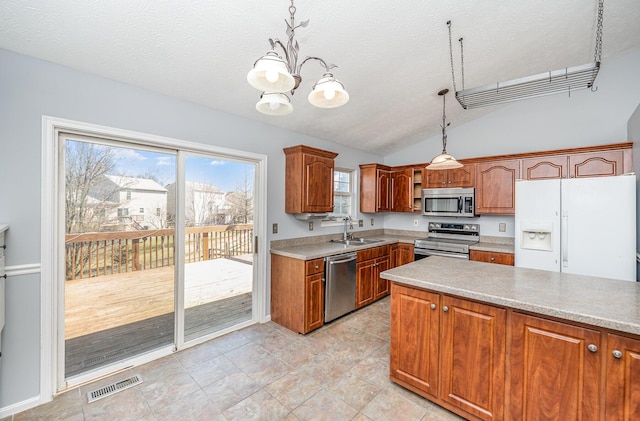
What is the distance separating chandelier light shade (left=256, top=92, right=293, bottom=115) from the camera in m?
1.51

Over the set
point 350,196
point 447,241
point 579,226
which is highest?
point 350,196

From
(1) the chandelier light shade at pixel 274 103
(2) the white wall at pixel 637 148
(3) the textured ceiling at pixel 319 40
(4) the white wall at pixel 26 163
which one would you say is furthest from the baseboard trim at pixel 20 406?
(2) the white wall at pixel 637 148

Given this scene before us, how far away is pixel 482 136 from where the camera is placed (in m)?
4.34

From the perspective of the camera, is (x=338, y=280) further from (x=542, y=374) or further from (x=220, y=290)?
(x=542, y=374)

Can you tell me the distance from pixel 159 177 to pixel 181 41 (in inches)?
49.0

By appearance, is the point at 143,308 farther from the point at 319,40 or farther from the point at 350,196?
the point at 350,196

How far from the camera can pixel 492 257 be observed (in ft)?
12.0

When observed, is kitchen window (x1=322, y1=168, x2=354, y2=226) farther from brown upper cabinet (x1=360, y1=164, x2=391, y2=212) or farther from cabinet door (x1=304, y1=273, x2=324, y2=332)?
cabinet door (x1=304, y1=273, x2=324, y2=332)

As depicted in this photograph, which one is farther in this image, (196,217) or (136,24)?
(196,217)

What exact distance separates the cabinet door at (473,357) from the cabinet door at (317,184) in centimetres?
199

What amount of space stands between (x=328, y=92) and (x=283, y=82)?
27cm

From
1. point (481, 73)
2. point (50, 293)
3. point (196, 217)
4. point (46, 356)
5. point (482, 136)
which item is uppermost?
point (481, 73)

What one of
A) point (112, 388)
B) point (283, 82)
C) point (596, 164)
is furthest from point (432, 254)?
point (112, 388)

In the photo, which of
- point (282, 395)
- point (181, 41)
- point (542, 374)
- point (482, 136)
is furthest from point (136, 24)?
point (482, 136)
